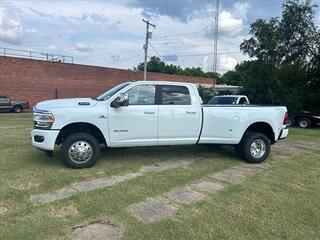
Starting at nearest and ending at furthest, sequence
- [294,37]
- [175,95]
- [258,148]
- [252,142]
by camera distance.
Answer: [175,95] < [252,142] < [258,148] < [294,37]

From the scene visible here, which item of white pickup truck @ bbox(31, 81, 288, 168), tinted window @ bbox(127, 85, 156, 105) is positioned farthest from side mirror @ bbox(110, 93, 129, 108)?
tinted window @ bbox(127, 85, 156, 105)

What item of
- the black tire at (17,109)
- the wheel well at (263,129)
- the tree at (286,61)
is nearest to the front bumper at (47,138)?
the wheel well at (263,129)

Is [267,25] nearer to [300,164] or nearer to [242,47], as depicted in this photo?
[242,47]

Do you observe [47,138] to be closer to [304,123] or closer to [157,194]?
[157,194]

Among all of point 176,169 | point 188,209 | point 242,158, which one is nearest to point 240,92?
point 242,158

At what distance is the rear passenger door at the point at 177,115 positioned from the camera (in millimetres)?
7191

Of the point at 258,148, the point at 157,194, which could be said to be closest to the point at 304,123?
the point at 258,148

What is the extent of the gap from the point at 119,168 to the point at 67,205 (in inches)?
84.6

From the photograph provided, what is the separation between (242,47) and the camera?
989 inches

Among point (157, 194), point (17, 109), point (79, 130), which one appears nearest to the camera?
point (157, 194)

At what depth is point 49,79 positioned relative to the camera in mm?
33656

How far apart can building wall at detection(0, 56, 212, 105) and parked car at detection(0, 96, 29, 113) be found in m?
1.86

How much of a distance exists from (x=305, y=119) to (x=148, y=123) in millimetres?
16812

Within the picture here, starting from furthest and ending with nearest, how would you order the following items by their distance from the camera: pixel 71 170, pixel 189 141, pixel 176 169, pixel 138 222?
pixel 189 141 < pixel 176 169 < pixel 71 170 < pixel 138 222
